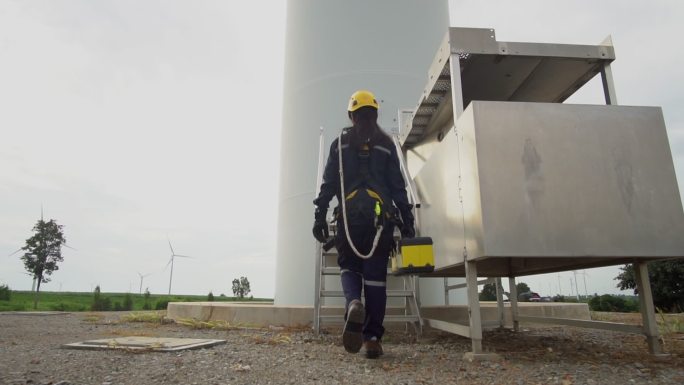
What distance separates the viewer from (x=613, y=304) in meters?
12.9

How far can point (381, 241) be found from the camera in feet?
9.84

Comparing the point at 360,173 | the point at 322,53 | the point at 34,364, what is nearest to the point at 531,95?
the point at 360,173

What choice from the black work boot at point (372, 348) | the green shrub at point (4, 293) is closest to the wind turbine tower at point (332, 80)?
the black work boot at point (372, 348)

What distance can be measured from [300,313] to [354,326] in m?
2.66

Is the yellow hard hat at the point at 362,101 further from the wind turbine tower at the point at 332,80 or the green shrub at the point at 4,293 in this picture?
the green shrub at the point at 4,293

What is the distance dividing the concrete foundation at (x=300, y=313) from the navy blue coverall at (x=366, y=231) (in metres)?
2.19

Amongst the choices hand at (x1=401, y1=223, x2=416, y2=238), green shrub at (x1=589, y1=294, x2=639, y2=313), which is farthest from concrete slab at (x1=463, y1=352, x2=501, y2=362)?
green shrub at (x1=589, y1=294, x2=639, y2=313)

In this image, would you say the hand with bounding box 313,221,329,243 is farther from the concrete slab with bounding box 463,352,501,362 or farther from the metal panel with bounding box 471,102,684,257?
the concrete slab with bounding box 463,352,501,362

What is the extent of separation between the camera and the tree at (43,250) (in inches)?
1550

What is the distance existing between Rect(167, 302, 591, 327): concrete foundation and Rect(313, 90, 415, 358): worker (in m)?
2.16

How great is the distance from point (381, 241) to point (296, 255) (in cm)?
377

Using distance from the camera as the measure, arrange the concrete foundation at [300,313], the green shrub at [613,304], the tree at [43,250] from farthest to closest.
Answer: the tree at [43,250], the green shrub at [613,304], the concrete foundation at [300,313]

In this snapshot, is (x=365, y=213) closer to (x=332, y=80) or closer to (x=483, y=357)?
(x=483, y=357)

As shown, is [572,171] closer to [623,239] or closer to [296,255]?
[623,239]
